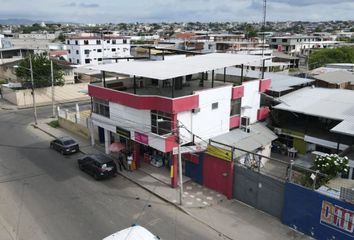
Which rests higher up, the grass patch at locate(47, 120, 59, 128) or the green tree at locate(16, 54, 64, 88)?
the green tree at locate(16, 54, 64, 88)

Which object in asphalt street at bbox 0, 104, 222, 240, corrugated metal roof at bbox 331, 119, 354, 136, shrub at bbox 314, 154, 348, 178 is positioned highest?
corrugated metal roof at bbox 331, 119, 354, 136

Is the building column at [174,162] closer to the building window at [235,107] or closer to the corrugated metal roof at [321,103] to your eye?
the building window at [235,107]

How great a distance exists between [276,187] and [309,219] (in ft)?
7.44

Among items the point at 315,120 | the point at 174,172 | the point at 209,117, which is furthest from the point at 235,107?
the point at 315,120

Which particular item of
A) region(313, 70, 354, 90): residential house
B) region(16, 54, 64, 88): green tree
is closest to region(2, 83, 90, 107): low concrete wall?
region(16, 54, 64, 88): green tree

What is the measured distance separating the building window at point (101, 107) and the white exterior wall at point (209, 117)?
290 inches

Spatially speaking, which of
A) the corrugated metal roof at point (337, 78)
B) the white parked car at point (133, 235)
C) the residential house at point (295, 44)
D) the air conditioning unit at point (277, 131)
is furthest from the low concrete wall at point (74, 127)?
the residential house at point (295, 44)

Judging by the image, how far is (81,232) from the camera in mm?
16219

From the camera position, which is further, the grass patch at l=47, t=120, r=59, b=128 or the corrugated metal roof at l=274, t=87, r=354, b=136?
the grass patch at l=47, t=120, r=59, b=128

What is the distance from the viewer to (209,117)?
22.3m

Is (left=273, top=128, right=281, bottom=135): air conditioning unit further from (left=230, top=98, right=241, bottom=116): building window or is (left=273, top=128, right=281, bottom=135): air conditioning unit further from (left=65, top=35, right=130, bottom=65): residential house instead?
(left=65, top=35, right=130, bottom=65): residential house

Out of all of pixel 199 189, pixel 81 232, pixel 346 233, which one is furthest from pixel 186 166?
pixel 346 233

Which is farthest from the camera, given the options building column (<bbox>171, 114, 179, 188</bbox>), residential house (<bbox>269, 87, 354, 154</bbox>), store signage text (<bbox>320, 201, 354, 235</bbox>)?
residential house (<bbox>269, 87, 354, 154</bbox>)

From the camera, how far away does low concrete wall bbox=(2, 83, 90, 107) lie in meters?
45.6
